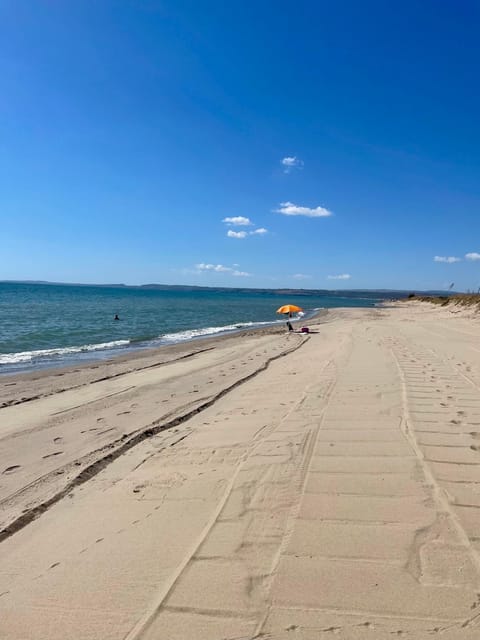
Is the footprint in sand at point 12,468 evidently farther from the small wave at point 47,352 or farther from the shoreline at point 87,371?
the small wave at point 47,352

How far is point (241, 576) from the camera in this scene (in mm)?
2975

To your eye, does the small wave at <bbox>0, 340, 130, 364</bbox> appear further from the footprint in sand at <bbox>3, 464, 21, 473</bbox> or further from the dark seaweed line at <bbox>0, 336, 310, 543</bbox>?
the footprint in sand at <bbox>3, 464, 21, 473</bbox>

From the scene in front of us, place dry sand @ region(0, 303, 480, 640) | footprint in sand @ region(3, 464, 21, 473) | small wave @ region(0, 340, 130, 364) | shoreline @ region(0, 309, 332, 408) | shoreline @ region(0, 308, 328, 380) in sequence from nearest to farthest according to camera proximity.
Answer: dry sand @ region(0, 303, 480, 640)
footprint in sand @ region(3, 464, 21, 473)
shoreline @ region(0, 309, 332, 408)
shoreline @ region(0, 308, 328, 380)
small wave @ region(0, 340, 130, 364)

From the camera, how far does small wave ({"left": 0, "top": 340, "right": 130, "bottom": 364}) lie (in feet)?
55.6


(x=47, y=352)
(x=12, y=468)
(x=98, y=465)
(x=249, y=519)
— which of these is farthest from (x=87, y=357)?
(x=249, y=519)

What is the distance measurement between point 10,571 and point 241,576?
1.88 m

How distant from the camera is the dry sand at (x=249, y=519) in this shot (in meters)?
2.63

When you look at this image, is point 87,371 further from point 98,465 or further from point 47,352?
point 98,465

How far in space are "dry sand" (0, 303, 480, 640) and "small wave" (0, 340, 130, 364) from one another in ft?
30.7

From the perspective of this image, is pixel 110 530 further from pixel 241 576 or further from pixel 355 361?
pixel 355 361

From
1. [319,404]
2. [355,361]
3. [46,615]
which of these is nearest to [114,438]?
[319,404]

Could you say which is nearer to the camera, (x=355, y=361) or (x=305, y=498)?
(x=305, y=498)

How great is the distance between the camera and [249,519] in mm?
3756

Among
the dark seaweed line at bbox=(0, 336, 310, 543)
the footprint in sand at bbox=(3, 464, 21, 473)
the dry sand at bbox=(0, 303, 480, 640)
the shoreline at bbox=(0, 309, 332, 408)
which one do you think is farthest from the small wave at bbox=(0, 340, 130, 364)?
the footprint in sand at bbox=(3, 464, 21, 473)
